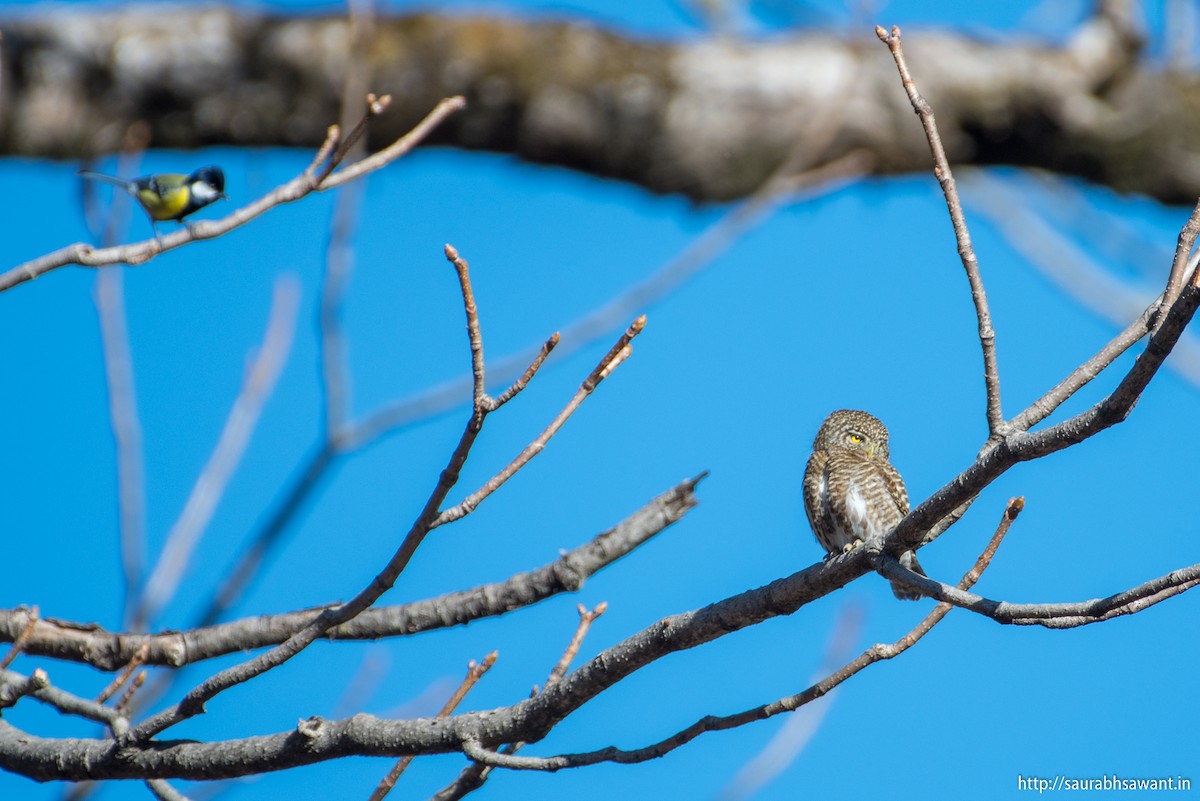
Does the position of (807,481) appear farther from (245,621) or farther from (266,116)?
(266,116)

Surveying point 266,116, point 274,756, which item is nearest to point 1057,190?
point 266,116

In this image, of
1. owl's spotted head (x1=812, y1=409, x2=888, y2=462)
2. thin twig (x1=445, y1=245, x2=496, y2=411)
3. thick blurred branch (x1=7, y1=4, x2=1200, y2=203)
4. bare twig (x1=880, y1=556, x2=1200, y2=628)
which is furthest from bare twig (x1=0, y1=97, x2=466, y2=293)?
thick blurred branch (x1=7, y1=4, x2=1200, y2=203)

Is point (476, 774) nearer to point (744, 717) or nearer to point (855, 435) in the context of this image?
point (744, 717)

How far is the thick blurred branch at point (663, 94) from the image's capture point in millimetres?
6227

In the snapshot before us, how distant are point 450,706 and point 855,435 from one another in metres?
2.62

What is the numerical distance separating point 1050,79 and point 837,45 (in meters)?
1.10

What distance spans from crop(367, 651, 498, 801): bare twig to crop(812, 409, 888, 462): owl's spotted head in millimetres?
2400

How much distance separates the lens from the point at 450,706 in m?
3.01

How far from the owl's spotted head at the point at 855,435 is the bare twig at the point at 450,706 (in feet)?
7.87

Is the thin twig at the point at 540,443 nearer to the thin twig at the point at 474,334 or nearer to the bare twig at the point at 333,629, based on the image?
the thin twig at the point at 474,334

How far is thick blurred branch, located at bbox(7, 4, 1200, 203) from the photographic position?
20.4 feet

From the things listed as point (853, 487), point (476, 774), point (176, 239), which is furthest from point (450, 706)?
point (853, 487)

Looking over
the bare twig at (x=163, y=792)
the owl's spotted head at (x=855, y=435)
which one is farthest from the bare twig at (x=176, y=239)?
the owl's spotted head at (x=855, y=435)

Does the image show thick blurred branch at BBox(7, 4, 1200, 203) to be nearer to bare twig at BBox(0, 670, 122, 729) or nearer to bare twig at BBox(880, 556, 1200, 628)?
bare twig at BBox(0, 670, 122, 729)
